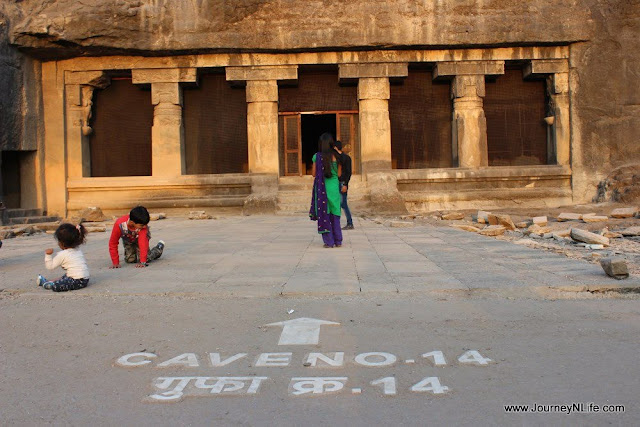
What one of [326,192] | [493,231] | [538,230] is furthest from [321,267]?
[538,230]

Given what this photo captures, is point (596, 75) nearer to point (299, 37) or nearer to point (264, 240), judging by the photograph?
point (299, 37)

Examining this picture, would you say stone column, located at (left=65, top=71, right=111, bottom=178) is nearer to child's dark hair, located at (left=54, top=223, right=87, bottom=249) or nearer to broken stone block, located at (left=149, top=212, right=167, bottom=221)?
broken stone block, located at (left=149, top=212, right=167, bottom=221)

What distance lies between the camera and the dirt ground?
6.51 metres

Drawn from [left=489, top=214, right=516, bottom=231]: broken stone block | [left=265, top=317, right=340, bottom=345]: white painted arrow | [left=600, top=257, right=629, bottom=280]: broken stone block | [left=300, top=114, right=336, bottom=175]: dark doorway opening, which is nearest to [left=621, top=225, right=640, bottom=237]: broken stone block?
[left=489, top=214, right=516, bottom=231]: broken stone block

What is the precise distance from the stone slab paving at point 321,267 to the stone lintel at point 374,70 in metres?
6.57

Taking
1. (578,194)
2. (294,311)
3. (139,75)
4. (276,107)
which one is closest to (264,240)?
(294,311)

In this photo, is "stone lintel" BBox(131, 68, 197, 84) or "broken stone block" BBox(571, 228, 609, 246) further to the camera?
"stone lintel" BBox(131, 68, 197, 84)

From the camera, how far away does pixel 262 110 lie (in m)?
14.5

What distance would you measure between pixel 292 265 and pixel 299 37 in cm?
920

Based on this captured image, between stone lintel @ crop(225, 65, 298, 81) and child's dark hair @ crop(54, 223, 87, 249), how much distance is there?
395 inches

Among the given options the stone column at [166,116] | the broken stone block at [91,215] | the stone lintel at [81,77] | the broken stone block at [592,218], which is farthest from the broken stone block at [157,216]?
the broken stone block at [592,218]

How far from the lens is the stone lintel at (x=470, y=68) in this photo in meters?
14.4

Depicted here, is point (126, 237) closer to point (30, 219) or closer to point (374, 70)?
point (30, 219)

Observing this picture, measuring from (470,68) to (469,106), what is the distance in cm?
98
